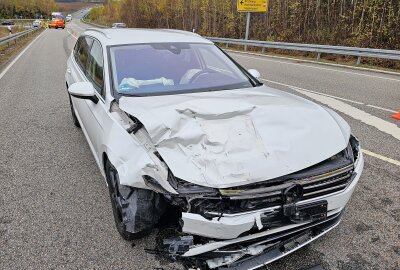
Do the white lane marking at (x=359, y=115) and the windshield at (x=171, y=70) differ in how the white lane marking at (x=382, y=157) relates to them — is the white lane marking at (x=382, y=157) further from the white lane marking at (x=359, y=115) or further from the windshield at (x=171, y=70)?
the windshield at (x=171, y=70)

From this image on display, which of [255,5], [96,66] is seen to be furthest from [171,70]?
[255,5]

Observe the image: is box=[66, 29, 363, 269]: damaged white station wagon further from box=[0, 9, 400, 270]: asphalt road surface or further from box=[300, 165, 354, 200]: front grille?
box=[0, 9, 400, 270]: asphalt road surface

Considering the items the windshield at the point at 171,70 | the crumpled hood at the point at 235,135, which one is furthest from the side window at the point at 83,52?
the crumpled hood at the point at 235,135

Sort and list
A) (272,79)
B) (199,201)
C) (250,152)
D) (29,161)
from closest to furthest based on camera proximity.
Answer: (199,201), (250,152), (29,161), (272,79)

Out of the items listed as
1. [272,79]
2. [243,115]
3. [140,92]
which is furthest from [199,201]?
[272,79]

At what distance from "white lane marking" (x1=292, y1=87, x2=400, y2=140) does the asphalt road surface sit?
0.02 m

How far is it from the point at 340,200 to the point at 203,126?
1.15 meters

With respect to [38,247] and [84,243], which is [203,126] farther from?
[38,247]

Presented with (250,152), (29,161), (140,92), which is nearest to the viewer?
(250,152)

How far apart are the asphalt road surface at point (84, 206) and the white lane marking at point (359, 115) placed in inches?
0.7

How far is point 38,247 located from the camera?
114 inches

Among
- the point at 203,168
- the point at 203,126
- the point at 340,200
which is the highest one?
the point at 203,126

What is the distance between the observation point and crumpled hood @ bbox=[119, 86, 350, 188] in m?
2.25

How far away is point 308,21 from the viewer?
66.4 ft
